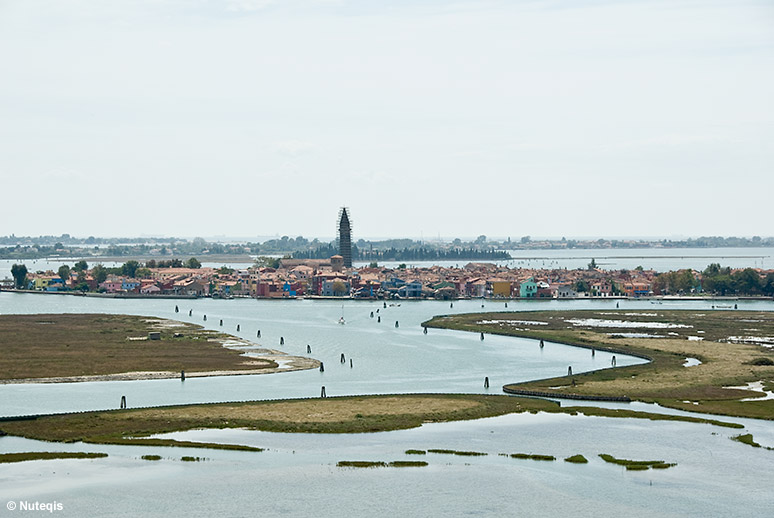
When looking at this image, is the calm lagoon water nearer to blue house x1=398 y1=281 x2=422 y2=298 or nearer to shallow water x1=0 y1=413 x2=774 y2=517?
shallow water x1=0 y1=413 x2=774 y2=517

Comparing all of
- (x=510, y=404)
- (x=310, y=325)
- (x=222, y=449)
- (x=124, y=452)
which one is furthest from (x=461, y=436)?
(x=310, y=325)

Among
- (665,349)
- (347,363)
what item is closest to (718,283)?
(665,349)

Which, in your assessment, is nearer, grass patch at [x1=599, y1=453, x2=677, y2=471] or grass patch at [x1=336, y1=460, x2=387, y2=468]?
grass patch at [x1=336, y1=460, x2=387, y2=468]

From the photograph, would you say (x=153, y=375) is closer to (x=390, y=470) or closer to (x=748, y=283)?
(x=390, y=470)

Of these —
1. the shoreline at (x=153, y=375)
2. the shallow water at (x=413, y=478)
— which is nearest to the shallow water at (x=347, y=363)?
the shoreline at (x=153, y=375)

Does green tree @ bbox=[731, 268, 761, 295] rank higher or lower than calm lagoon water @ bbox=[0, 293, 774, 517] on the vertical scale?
higher

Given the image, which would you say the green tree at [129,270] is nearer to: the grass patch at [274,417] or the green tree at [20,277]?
the green tree at [20,277]

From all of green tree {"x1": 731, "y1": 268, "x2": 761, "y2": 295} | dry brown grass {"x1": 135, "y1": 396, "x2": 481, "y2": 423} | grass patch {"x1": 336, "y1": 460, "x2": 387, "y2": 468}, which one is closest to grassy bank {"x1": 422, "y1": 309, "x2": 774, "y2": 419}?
dry brown grass {"x1": 135, "y1": 396, "x2": 481, "y2": 423}

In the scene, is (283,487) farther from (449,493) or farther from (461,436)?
(461,436)
